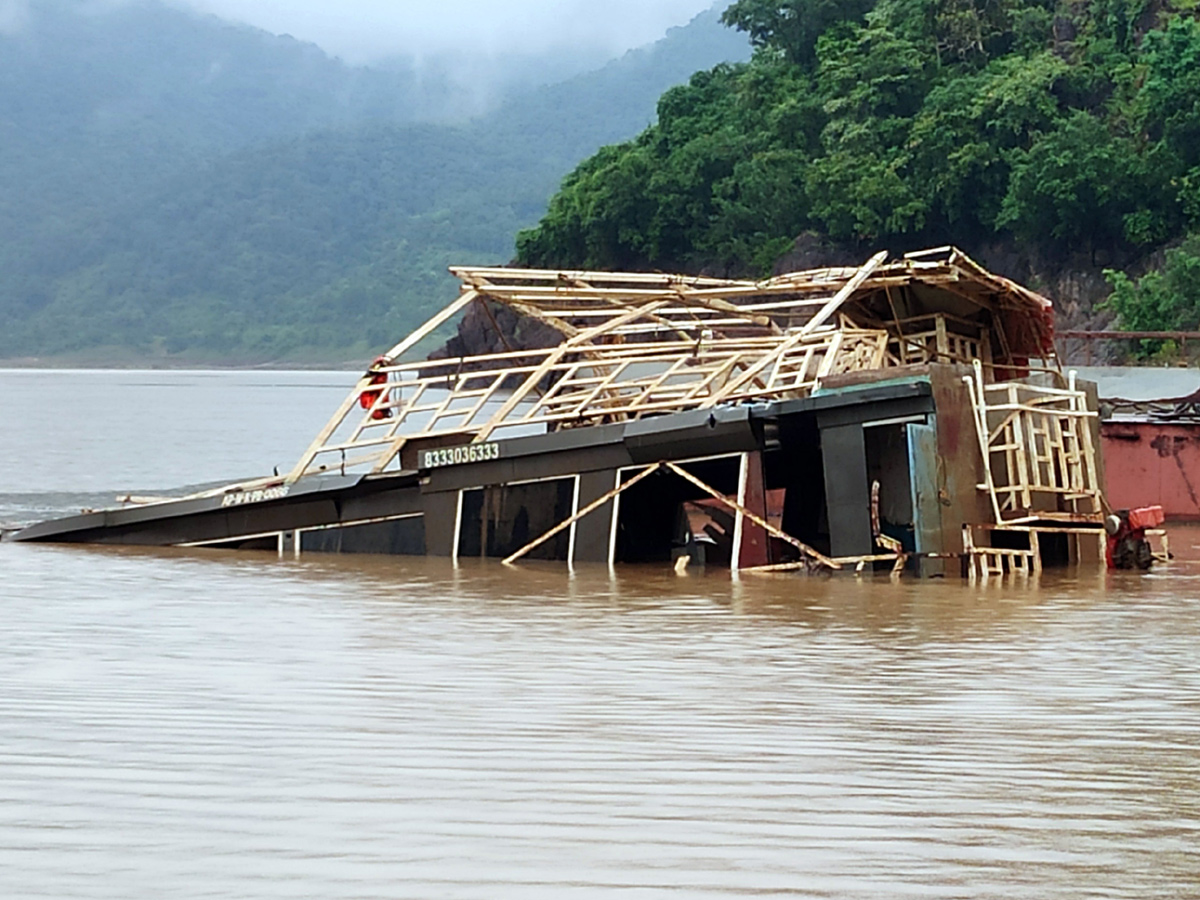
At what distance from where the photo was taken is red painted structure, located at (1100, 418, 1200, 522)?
26.1 meters

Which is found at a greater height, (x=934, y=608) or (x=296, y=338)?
(x=296, y=338)

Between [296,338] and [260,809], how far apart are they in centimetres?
18517

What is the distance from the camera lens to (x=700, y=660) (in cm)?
1087

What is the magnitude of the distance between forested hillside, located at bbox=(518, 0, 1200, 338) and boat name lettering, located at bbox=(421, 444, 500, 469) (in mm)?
37627

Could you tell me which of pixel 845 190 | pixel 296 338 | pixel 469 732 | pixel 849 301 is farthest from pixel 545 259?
pixel 296 338

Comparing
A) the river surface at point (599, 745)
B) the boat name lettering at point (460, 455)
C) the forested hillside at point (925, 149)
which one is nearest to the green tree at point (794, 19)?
the forested hillside at point (925, 149)

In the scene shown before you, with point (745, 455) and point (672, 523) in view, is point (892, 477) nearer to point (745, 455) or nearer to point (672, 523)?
point (745, 455)

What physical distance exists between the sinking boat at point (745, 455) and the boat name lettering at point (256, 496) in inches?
1.3

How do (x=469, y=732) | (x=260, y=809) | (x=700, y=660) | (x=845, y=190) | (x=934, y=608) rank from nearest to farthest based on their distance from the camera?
(x=260, y=809), (x=469, y=732), (x=700, y=660), (x=934, y=608), (x=845, y=190)

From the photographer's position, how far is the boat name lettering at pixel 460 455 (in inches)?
766

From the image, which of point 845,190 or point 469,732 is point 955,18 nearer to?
point 845,190

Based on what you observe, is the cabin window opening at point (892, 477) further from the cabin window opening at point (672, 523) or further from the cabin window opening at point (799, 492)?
the cabin window opening at point (672, 523)

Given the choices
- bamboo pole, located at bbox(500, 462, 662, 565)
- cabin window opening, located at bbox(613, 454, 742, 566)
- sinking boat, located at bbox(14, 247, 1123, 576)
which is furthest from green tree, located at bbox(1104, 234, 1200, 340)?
bamboo pole, located at bbox(500, 462, 662, 565)

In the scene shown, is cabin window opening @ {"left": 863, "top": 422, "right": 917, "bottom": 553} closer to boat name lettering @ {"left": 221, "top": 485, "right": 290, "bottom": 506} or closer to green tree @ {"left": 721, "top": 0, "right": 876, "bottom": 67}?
boat name lettering @ {"left": 221, "top": 485, "right": 290, "bottom": 506}
